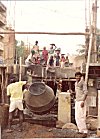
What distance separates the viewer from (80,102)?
178 inches

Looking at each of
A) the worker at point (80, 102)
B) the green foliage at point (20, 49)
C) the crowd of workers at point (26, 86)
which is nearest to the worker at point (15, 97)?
the crowd of workers at point (26, 86)

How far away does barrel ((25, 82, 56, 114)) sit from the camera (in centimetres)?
521

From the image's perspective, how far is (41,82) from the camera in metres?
5.40

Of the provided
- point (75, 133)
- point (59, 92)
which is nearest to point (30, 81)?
point (59, 92)

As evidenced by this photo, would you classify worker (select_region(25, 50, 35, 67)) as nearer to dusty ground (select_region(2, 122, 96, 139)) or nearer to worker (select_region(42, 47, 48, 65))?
worker (select_region(42, 47, 48, 65))

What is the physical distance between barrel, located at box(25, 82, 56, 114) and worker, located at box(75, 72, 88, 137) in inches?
32.1

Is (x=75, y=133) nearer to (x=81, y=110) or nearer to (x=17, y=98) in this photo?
(x=81, y=110)

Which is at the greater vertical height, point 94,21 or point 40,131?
point 94,21

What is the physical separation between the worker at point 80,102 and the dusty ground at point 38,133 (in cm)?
13

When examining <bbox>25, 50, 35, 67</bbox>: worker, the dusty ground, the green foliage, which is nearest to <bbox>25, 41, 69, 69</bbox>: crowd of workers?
<bbox>25, 50, 35, 67</bbox>: worker

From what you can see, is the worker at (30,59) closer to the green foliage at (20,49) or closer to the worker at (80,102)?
the green foliage at (20,49)

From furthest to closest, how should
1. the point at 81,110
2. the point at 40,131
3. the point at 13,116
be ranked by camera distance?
the point at 13,116
the point at 40,131
the point at 81,110

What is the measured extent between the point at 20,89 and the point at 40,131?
695 millimetres

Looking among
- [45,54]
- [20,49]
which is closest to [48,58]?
[45,54]
